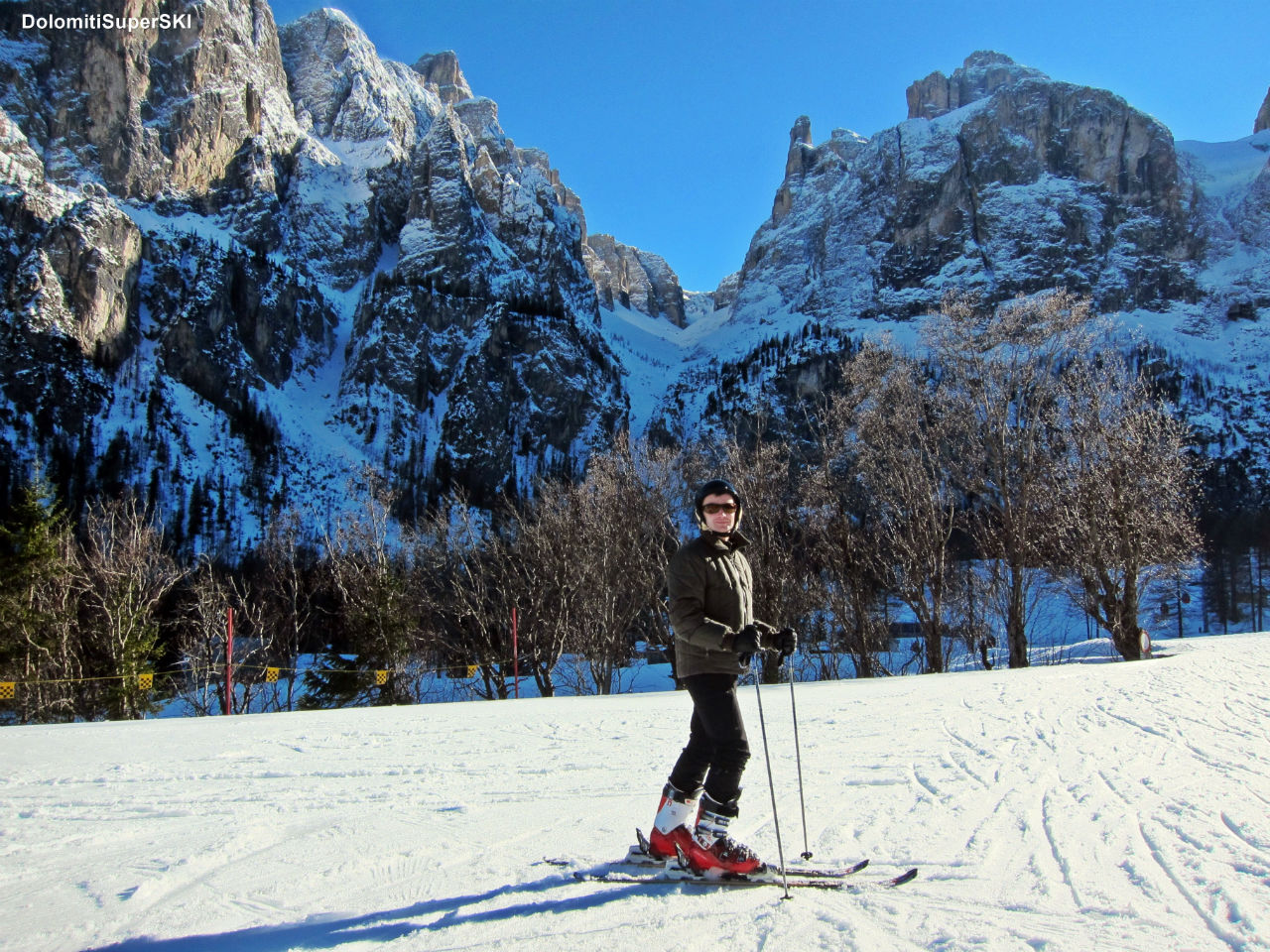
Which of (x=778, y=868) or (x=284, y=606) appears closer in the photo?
(x=778, y=868)

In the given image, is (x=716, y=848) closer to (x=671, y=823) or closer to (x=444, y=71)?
(x=671, y=823)

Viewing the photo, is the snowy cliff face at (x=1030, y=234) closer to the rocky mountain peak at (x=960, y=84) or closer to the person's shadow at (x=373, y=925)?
the rocky mountain peak at (x=960, y=84)

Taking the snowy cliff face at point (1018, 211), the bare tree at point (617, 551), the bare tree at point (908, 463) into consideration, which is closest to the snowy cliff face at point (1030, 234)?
the snowy cliff face at point (1018, 211)

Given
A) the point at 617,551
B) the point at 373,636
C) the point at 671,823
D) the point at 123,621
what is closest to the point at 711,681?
the point at 671,823

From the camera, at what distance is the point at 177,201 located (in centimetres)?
9481

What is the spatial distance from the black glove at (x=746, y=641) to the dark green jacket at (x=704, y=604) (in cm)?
3

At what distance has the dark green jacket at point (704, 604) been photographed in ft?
10.9

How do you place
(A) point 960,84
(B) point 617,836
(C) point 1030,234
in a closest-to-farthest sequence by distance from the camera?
(B) point 617,836 < (C) point 1030,234 < (A) point 960,84

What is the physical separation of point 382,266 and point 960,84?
549ft

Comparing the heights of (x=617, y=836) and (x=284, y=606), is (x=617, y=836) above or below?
below

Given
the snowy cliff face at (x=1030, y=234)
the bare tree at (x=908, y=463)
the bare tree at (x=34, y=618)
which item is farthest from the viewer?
the snowy cliff face at (x=1030, y=234)

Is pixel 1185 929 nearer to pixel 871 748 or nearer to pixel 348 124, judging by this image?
pixel 871 748

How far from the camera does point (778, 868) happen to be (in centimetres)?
337

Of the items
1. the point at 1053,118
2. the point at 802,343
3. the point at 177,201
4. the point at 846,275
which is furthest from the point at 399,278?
the point at 1053,118
